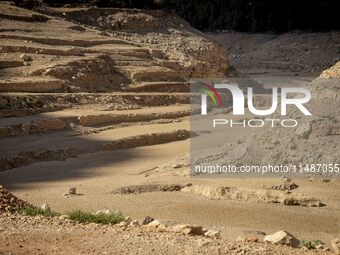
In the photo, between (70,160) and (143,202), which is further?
(70,160)

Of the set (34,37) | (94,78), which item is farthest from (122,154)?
(34,37)

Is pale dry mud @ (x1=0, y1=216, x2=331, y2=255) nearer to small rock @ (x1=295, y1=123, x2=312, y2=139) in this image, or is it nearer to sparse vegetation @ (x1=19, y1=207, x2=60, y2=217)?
sparse vegetation @ (x1=19, y1=207, x2=60, y2=217)

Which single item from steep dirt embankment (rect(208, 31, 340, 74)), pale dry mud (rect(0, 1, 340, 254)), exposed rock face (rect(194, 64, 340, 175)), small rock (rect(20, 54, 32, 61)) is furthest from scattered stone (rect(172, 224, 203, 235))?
steep dirt embankment (rect(208, 31, 340, 74))

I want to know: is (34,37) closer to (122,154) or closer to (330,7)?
(122,154)

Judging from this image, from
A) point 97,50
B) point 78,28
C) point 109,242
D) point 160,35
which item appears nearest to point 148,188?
point 109,242

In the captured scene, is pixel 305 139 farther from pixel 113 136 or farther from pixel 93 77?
pixel 93 77

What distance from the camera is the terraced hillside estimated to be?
1630 centimetres

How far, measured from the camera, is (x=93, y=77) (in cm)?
2081

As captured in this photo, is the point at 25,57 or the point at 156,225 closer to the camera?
the point at 156,225

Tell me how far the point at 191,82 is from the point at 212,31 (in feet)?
103

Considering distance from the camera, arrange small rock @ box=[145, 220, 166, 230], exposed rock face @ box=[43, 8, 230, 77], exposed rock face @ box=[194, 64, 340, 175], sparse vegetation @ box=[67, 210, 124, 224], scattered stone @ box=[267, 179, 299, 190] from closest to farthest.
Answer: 1. small rock @ box=[145, 220, 166, 230]
2. sparse vegetation @ box=[67, 210, 124, 224]
3. scattered stone @ box=[267, 179, 299, 190]
4. exposed rock face @ box=[194, 64, 340, 175]
5. exposed rock face @ box=[43, 8, 230, 77]

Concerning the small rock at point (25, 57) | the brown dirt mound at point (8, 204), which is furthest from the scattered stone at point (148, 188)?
the small rock at point (25, 57)

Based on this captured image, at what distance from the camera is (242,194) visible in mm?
10328

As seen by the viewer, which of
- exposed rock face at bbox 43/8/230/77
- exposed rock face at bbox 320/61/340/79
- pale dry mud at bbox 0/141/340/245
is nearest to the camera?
pale dry mud at bbox 0/141/340/245
